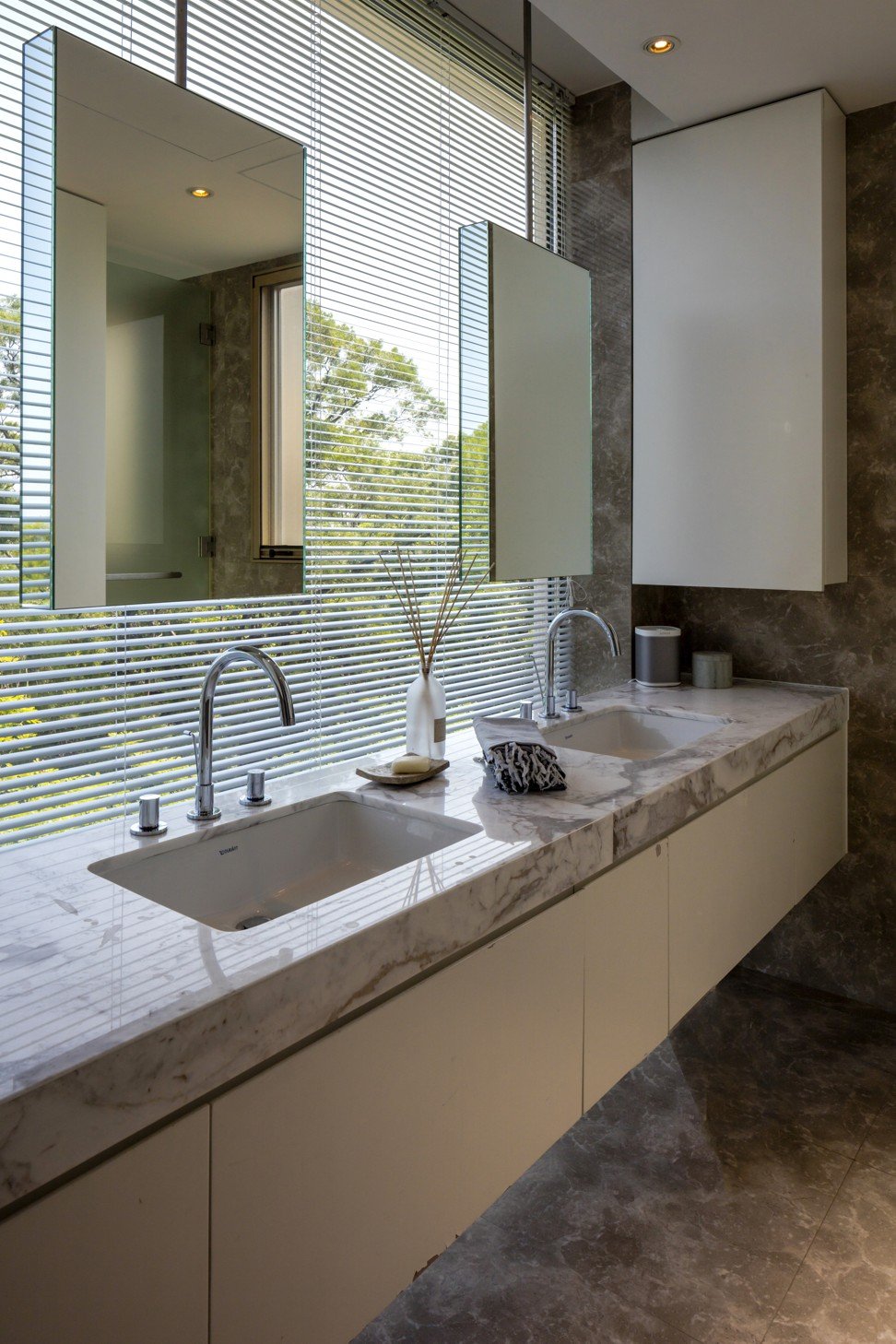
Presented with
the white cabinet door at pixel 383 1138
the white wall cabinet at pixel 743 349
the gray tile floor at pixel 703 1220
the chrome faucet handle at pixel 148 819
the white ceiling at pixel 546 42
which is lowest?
the gray tile floor at pixel 703 1220

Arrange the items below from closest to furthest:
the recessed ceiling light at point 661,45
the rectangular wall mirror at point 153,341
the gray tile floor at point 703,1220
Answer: the rectangular wall mirror at point 153,341 < the gray tile floor at point 703,1220 < the recessed ceiling light at point 661,45

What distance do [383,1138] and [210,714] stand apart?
718mm

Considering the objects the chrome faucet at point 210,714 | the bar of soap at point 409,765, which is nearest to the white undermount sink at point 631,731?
the bar of soap at point 409,765

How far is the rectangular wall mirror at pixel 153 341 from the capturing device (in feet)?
4.79

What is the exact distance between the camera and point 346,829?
181cm

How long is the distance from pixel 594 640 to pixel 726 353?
957 mm

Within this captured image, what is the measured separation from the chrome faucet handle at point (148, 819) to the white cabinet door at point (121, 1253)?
2.07ft

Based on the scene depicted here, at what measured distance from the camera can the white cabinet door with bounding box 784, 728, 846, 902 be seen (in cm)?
257

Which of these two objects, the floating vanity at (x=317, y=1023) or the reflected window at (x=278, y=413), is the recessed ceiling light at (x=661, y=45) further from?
the floating vanity at (x=317, y=1023)

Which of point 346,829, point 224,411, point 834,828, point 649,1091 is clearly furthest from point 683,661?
point 224,411

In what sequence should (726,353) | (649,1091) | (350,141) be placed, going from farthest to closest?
(726,353)
(649,1091)
(350,141)

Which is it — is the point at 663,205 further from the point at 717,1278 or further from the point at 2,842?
the point at 717,1278

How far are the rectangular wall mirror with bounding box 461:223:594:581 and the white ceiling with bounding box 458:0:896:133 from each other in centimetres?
48

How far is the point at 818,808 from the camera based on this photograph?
269cm
